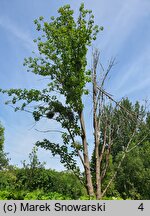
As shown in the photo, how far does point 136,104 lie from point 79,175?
44196 mm

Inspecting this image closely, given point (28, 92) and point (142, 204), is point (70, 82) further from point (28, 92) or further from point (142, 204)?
point (142, 204)

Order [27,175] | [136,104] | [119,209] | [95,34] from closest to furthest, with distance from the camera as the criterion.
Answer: [119,209] → [95,34] → [27,175] → [136,104]

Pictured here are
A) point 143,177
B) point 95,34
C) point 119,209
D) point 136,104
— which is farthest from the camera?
point 136,104

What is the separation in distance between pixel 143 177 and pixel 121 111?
1022 inches

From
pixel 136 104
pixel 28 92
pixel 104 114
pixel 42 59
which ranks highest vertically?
pixel 136 104

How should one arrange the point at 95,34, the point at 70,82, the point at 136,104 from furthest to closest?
the point at 136,104
the point at 95,34
the point at 70,82

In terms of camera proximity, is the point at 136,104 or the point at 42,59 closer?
the point at 42,59

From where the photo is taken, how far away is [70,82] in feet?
43.6

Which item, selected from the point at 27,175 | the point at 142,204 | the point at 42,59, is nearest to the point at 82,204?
the point at 142,204

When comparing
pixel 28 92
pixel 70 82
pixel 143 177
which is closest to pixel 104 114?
pixel 70 82

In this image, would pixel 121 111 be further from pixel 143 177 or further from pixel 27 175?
pixel 143 177

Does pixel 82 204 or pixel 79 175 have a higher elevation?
pixel 79 175

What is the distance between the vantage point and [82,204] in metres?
6.04

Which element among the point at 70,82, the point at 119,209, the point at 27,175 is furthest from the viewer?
the point at 27,175
